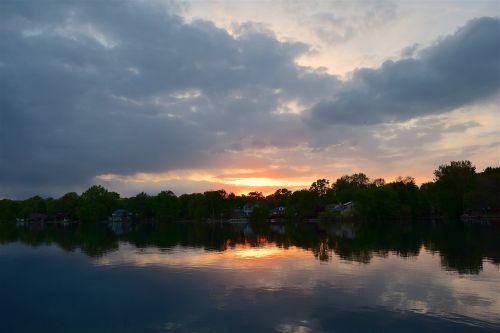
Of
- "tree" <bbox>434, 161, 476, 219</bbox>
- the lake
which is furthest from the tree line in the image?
the lake

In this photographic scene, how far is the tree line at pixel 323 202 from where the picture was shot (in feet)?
378

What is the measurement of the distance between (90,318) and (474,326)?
1843 cm

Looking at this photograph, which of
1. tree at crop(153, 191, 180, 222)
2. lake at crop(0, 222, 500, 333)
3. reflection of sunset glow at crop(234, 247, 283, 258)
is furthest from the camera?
tree at crop(153, 191, 180, 222)

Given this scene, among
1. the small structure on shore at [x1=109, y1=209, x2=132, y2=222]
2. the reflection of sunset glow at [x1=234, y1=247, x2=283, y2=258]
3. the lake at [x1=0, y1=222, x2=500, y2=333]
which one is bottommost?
the lake at [x1=0, y1=222, x2=500, y2=333]

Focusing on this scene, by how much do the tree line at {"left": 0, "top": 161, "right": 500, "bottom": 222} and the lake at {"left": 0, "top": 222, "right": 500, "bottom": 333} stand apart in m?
78.8

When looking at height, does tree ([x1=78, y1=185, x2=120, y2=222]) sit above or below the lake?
above

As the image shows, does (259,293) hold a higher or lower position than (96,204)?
lower

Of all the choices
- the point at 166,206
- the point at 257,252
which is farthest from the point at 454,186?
the point at 166,206

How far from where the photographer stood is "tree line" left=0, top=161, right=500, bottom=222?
11519cm

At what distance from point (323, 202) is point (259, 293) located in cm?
14858

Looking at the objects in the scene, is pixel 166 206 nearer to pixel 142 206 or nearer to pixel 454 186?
pixel 142 206

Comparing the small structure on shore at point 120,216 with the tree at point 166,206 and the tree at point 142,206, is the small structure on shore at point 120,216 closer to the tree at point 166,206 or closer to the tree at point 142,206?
the tree at point 142,206

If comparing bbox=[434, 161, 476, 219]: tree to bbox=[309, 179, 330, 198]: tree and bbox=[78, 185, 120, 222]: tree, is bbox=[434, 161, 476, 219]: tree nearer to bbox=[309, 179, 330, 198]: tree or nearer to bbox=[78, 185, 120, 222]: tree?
bbox=[309, 179, 330, 198]: tree

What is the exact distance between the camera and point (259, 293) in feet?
81.7
